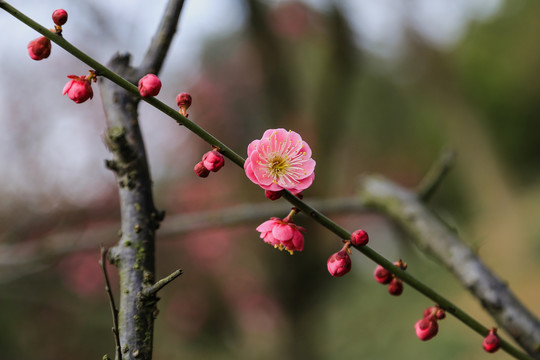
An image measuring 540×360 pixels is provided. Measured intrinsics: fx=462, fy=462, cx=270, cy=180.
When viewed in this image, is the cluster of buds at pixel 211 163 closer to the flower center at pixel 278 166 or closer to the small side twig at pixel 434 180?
the flower center at pixel 278 166

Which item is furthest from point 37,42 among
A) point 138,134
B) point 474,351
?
point 474,351

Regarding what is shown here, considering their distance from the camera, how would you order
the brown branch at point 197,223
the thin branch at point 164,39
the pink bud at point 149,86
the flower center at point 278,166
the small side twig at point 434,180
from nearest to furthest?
1. the pink bud at point 149,86
2. the flower center at point 278,166
3. the thin branch at point 164,39
4. the small side twig at point 434,180
5. the brown branch at point 197,223

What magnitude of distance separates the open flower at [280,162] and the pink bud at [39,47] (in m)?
0.32

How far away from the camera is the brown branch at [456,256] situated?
1040mm

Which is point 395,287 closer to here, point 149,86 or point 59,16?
point 149,86

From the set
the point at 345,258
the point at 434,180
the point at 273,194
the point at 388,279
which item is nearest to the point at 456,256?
the point at 434,180

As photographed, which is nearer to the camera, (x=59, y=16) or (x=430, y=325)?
(x=59, y=16)

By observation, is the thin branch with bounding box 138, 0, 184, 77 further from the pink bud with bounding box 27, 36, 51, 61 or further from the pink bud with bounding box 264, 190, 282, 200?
the pink bud with bounding box 264, 190, 282, 200

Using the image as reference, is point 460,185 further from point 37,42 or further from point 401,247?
point 37,42

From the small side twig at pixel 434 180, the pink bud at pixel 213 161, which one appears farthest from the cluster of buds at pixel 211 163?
the small side twig at pixel 434 180

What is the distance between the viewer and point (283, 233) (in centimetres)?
69

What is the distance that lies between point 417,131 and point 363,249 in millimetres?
10415

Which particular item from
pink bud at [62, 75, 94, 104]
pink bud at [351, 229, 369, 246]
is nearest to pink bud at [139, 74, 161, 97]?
pink bud at [62, 75, 94, 104]

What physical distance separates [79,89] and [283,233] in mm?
359
